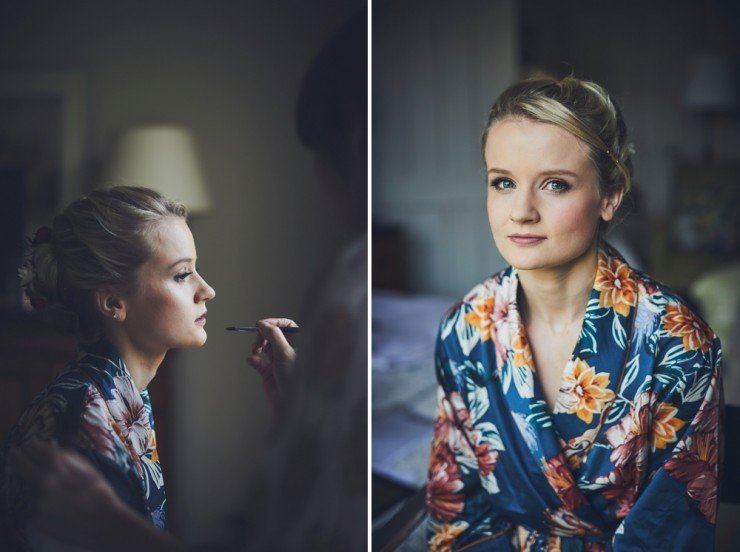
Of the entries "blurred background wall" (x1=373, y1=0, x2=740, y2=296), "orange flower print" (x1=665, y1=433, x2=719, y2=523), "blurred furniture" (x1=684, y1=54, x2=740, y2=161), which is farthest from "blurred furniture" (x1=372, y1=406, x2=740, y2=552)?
"blurred furniture" (x1=684, y1=54, x2=740, y2=161)

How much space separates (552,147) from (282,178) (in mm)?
354

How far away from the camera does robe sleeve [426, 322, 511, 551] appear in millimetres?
843

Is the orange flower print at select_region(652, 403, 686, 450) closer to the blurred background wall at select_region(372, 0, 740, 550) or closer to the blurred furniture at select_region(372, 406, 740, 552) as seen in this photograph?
the blurred furniture at select_region(372, 406, 740, 552)

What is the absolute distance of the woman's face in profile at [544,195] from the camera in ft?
2.42

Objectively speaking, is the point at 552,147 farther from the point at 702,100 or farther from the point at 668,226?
the point at 702,100

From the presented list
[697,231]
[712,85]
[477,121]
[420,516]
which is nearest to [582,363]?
[420,516]

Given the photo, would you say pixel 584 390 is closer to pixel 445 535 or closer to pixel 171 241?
pixel 445 535

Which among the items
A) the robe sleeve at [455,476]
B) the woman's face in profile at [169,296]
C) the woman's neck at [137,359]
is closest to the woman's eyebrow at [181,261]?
the woman's face in profile at [169,296]

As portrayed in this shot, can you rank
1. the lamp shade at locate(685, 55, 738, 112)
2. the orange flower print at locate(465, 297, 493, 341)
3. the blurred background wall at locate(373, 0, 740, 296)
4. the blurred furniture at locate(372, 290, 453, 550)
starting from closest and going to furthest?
the orange flower print at locate(465, 297, 493, 341), the blurred furniture at locate(372, 290, 453, 550), the blurred background wall at locate(373, 0, 740, 296), the lamp shade at locate(685, 55, 738, 112)

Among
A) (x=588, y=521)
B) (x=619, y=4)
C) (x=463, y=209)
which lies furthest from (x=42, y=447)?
(x=619, y=4)

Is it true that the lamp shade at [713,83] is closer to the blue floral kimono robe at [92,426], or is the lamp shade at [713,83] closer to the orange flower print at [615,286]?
the orange flower print at [615,286]

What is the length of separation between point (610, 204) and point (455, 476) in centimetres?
41

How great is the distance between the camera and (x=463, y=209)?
→ 2389 millimetres

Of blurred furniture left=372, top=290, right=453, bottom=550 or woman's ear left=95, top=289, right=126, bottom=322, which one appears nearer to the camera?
woman's ear left=95, top=289, right=126, bottom=322
